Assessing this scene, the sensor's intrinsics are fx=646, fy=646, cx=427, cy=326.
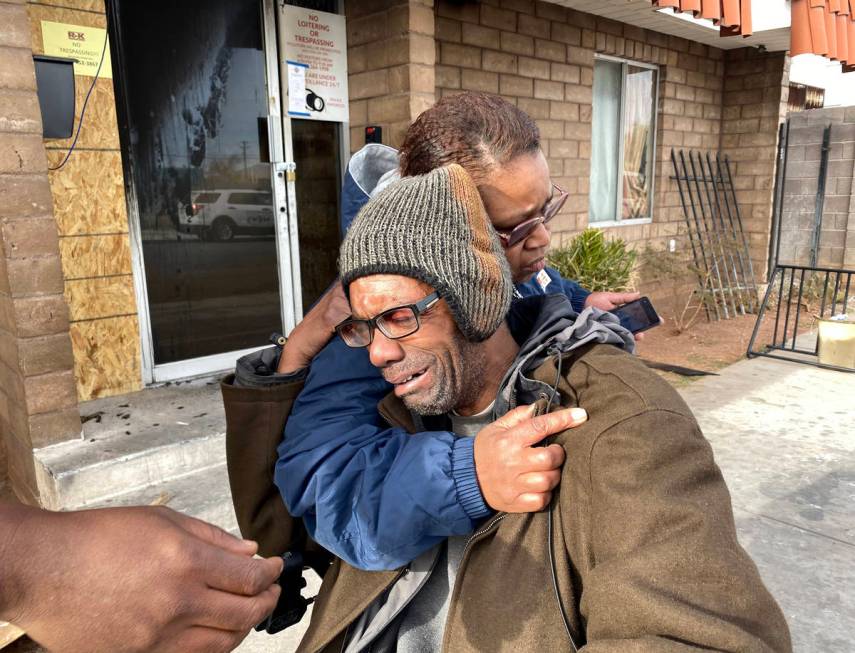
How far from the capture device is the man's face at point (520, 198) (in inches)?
57.4

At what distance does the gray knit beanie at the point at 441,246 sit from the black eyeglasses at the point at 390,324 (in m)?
0.05

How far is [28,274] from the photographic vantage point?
3.03 metres

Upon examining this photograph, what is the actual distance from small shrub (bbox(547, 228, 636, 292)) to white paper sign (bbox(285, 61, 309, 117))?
9.07ft

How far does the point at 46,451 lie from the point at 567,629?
10.0 feet

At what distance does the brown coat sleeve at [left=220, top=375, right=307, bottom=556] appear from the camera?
1.40 m

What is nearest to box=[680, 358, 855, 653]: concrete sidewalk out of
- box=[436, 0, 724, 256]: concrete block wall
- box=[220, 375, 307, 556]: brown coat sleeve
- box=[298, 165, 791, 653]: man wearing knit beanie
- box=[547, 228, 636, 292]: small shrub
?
box=[547, 228, 636, 292]: small shrub

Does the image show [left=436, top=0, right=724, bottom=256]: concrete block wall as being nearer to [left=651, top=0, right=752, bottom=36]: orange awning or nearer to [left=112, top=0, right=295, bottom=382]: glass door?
[left=651, top=0, right=752, bottom=36]: orange awning

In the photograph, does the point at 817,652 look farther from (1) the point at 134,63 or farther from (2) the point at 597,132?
(2) the point at 597,132

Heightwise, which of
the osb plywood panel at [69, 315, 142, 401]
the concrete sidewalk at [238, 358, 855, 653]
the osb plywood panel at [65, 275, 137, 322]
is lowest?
the concrete sidewalk at [238, 358, 855, 653]

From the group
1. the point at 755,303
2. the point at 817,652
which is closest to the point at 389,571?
the point at 817,652

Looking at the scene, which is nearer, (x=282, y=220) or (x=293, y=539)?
(x=293, y=539)

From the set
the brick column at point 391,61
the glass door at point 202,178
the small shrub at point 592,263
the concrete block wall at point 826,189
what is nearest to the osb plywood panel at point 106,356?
the glass door at point 202,178

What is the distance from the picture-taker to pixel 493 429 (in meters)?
1.13

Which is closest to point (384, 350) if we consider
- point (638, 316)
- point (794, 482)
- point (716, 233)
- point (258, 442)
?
point (258, 442)
